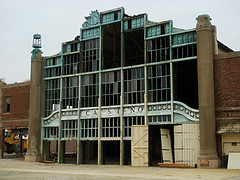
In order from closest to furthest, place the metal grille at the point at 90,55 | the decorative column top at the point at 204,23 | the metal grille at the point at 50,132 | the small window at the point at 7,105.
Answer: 1. the decorative column top at the point at 204,23
2. the metal grille at the point at 90,55
3. the metal grille at the point at 50,132
4. the small window at the point at 7,105

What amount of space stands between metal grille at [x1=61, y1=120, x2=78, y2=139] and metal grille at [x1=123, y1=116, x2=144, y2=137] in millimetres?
5088

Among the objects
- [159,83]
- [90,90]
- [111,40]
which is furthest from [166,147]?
[111,40]

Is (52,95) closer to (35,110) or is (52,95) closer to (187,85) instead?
(35,110)

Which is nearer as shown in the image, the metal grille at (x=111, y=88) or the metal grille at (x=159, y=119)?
the metal grille at (x=159, y=119)

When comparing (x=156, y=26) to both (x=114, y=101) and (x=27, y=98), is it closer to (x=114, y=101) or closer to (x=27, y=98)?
(x=114, y=101)

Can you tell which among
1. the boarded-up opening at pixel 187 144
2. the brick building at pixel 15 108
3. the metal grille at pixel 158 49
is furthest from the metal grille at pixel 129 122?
the brick building at pixel 15 108

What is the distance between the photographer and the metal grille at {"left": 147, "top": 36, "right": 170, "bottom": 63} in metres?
26.8

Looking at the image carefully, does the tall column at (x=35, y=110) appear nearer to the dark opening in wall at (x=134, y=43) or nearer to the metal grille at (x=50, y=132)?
the metal grille at (x=50, y=132)

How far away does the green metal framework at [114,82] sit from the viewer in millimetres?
26219

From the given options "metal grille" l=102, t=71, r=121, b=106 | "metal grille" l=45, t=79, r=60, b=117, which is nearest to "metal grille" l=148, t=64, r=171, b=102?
"metal grille" l=102, t=71, r=121, b=106

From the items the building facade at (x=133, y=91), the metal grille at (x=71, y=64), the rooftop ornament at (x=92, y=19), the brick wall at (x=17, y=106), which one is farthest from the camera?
the brick wall at (x=17, y=106)

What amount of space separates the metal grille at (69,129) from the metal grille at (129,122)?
16.7 feet

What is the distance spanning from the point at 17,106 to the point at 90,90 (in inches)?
371

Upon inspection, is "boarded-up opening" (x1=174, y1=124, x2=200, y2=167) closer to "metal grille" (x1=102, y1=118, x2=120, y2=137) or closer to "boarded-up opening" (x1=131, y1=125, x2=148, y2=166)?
"boarded-up opening" (x1=131, y1=125, x2=148, y2=166)
